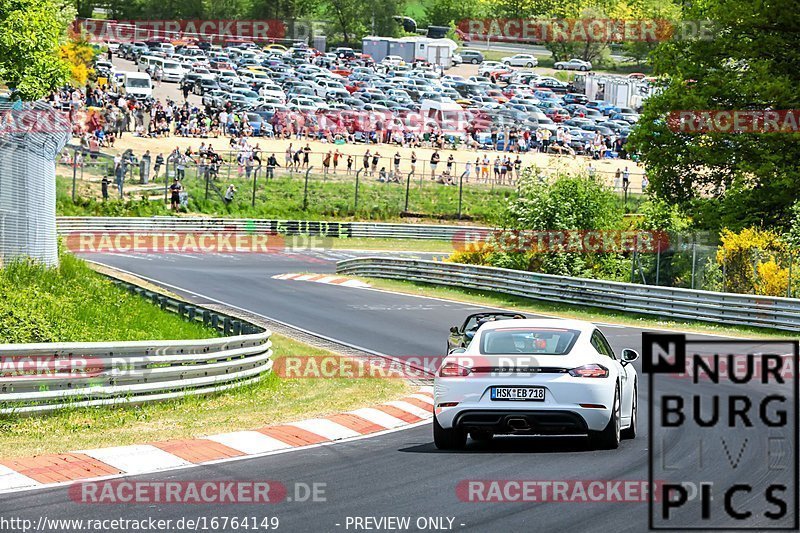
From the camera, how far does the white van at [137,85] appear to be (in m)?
72.9

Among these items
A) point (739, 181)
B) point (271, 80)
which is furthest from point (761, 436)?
point (271, 80)

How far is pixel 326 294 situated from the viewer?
36.8 meters

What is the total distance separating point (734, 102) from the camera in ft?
121

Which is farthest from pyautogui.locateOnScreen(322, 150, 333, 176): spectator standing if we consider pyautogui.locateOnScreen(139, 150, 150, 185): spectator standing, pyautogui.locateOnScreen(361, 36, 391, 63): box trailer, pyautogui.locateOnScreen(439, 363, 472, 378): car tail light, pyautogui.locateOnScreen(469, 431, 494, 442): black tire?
pyautogui.locateOnScreen(439, 363, 472, 378): car tail light

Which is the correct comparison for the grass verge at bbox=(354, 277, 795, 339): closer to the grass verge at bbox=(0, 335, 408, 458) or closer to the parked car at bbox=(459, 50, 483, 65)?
the grass verge at bbox=(0, 335, 408, 458)

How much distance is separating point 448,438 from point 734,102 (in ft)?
86.3

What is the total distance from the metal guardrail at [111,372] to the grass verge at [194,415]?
136 millimetres

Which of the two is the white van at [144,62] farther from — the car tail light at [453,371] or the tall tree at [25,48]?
the car tail light at [453,371]

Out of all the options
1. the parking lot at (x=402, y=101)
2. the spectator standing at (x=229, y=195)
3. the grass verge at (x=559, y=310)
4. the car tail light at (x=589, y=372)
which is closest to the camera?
the car tail light at (x=589, y=372)

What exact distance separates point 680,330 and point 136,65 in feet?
210

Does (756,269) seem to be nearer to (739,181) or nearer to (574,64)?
(739,181)

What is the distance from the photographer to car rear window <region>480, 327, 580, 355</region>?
12.9 metres

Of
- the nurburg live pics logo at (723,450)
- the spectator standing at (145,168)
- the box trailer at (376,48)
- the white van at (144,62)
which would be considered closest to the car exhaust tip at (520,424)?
the nurburg live pics logo at (723,450)

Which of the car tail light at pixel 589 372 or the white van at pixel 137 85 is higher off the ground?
the white van at pixel 137 85
